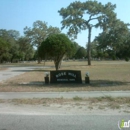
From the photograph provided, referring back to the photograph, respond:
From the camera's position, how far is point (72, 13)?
61.0 m

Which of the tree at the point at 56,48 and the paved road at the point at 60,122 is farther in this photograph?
the tree at the point at 56,48

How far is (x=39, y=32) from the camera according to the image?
82500mm

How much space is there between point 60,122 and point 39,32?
3006 inches

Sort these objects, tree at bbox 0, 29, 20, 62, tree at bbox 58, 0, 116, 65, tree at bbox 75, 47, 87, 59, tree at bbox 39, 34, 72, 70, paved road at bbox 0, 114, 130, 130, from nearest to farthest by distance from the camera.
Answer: paved road at bbox 0, 114, 130, 130 → tree at bbox 39, 34, 72, 70 → tree at bbox 58, 0, 116, 65 → tree at bbox 0, 29, 20, 62 → tree at bbox 75, 47, 87, 59

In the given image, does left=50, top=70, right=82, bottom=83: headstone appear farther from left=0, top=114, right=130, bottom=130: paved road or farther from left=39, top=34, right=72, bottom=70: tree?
left=39, top=34, right=72, bottom=70: tree

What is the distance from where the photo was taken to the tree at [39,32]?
8269 cm

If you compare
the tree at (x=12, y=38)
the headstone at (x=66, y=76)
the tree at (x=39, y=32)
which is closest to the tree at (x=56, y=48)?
the headstone at (x=66, y=76)

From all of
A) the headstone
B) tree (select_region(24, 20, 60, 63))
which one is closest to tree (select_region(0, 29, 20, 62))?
tree (select_region(24, 20, 60, 63))

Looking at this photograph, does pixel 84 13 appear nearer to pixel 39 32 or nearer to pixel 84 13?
pixel 84 13

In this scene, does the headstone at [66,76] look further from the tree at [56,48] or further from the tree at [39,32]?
the tree at [39,32]

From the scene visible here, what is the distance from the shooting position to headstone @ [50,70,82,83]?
A: 18984 millimetres

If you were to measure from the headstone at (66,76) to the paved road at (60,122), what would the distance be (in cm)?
1066

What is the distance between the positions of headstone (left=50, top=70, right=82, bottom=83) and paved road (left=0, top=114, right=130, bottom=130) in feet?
35.0

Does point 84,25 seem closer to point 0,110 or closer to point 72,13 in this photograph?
point 72,13
